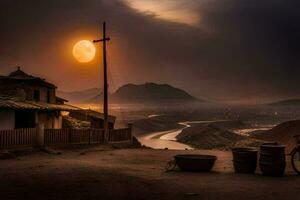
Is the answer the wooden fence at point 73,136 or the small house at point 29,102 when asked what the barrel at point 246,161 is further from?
the small house at point 29,102

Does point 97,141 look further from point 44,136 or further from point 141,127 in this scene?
point 141,127

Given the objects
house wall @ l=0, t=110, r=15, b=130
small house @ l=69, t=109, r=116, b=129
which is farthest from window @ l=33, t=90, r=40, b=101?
house wall @ l=0, t=110, r=15, b=130

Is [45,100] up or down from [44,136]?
up

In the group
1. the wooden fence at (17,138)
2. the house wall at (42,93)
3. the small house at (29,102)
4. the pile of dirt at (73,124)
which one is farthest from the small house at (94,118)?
the wooden fence at (17,138)

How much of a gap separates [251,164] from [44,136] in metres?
15.6

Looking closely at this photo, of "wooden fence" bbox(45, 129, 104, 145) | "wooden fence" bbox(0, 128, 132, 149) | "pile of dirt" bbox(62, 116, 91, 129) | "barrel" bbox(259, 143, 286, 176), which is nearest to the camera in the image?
"barrel" bbox(259, 143, 286, 176)

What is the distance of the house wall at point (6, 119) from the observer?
27203mm

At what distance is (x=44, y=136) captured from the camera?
1043 inches

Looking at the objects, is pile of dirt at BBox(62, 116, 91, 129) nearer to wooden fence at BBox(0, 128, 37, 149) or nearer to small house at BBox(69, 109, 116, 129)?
small house at BBox(69, 109, 116, 129)

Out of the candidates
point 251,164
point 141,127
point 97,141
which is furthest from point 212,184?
point 141,127

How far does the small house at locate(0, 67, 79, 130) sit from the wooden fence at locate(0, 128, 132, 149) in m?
2.96

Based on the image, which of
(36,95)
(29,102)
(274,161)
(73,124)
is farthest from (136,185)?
(73,124)

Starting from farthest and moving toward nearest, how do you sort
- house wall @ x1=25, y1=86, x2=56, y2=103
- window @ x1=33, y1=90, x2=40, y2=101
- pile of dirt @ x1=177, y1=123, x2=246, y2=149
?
1. pile of dirt @ x1=177, y1=123, x2=246, y2=149
2. window @ x1=33, y1=90, x2=40, y2=101
3. house wall @ x1=25, y1=86, x2=56, y2=103

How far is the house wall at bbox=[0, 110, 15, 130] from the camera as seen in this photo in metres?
27.2
